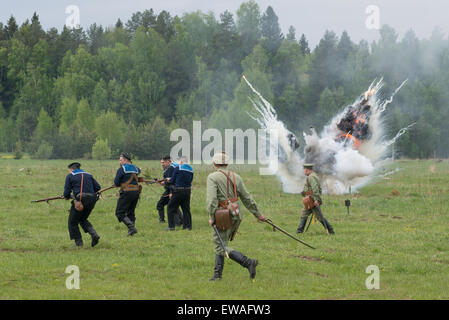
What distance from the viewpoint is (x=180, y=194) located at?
17.8 meters

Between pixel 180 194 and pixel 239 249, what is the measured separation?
13.2 feet

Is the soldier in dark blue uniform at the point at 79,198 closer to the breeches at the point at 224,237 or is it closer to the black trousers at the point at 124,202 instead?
the black trousers at the point at 124,202

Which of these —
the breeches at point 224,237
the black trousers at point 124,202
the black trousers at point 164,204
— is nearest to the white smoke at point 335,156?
the black trousers at point 164,204

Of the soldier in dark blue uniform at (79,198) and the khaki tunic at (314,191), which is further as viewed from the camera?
the khaki tunic at (314,191)

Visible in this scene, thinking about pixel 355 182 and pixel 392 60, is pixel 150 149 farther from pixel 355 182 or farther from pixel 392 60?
pixel 355 182

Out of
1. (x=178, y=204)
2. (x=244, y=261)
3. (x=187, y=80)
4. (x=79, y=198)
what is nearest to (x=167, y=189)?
(x=178, y=204)

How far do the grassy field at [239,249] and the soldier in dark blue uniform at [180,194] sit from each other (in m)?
0.40

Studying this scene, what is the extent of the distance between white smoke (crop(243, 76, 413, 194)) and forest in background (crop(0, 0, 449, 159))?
3401 cm

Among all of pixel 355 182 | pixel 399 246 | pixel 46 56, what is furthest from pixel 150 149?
pixel 399 246

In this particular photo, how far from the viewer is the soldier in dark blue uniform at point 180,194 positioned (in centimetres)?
1780

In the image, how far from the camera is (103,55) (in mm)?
100125
